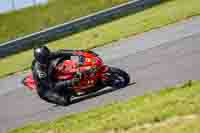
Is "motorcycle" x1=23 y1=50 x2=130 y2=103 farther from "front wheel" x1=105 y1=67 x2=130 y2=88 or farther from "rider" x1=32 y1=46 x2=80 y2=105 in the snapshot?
"rider" x1=32 y1=46 x2=80 y2=105

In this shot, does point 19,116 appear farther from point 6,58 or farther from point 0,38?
point 0,38

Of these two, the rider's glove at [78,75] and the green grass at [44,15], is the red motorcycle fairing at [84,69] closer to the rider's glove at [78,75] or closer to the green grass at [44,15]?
the rider's glove at [78,75]

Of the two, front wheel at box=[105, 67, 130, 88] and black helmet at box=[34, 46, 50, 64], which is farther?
front wheel at box=[105, 67, 130, 88]

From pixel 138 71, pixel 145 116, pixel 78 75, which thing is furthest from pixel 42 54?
pixel 145 116

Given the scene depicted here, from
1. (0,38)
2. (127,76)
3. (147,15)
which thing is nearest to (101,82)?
(127,76)

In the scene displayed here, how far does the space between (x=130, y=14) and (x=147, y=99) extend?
11906 millimetres

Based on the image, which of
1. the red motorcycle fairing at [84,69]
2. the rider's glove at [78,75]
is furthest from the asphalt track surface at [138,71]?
the rider's glove at [78,75]

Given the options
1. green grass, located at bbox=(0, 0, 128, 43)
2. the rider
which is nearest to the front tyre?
the rider

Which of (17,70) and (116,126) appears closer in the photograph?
(116,126)

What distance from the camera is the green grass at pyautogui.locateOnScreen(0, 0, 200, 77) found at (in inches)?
832

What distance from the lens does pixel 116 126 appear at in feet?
35.4

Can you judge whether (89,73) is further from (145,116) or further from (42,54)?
(145,116)

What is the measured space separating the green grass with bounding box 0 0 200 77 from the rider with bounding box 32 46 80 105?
19.5ft

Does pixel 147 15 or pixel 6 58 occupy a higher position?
pixel 147 15
